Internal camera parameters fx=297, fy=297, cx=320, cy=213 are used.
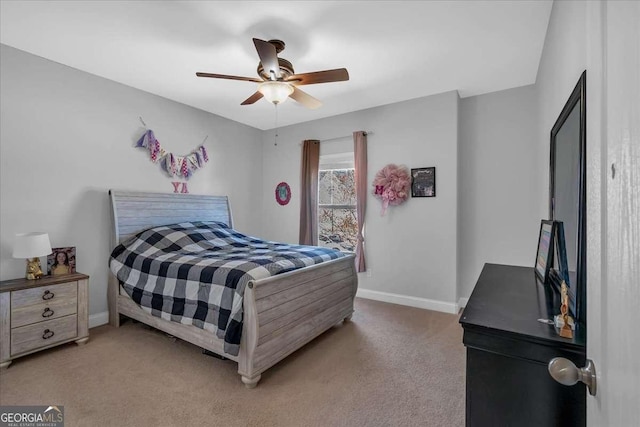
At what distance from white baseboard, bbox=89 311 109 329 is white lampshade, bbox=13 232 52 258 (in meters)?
0.90

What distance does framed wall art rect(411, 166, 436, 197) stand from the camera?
3531 millimetres

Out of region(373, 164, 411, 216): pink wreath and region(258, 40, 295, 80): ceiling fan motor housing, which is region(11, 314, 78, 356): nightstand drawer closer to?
region(258, 40, 295, 80): ceiling fan motor housing

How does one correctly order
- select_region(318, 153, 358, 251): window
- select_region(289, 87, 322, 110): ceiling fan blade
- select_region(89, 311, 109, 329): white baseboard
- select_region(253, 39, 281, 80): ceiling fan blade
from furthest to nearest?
1. select_region(318, 153, 358, 251): window
2. select_region(89, 311, 109, 329): white baseboard
3. select_region(289, 87, 322, 110): ceiling fan blade
4. select_region(253, 39, 281, 80): ceiling fan blade

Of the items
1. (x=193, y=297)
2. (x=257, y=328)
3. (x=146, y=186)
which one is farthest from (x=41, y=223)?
(x=257, y=328)

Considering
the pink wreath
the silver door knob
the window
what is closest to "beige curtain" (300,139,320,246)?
the window

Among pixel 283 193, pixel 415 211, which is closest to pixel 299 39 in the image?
pixel 415 211

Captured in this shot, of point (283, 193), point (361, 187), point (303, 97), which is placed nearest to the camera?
point (303, 97)

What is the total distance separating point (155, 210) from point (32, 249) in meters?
1.16

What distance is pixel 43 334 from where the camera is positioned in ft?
7.85

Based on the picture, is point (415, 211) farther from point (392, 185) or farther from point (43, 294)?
point (43, 294)

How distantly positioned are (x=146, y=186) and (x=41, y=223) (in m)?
1.00

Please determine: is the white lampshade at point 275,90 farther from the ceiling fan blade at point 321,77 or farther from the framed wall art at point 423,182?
the framed wall art at point 423,182

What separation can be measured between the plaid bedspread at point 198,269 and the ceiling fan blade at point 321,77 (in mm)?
1448

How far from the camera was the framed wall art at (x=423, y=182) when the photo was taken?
3.53 meters
